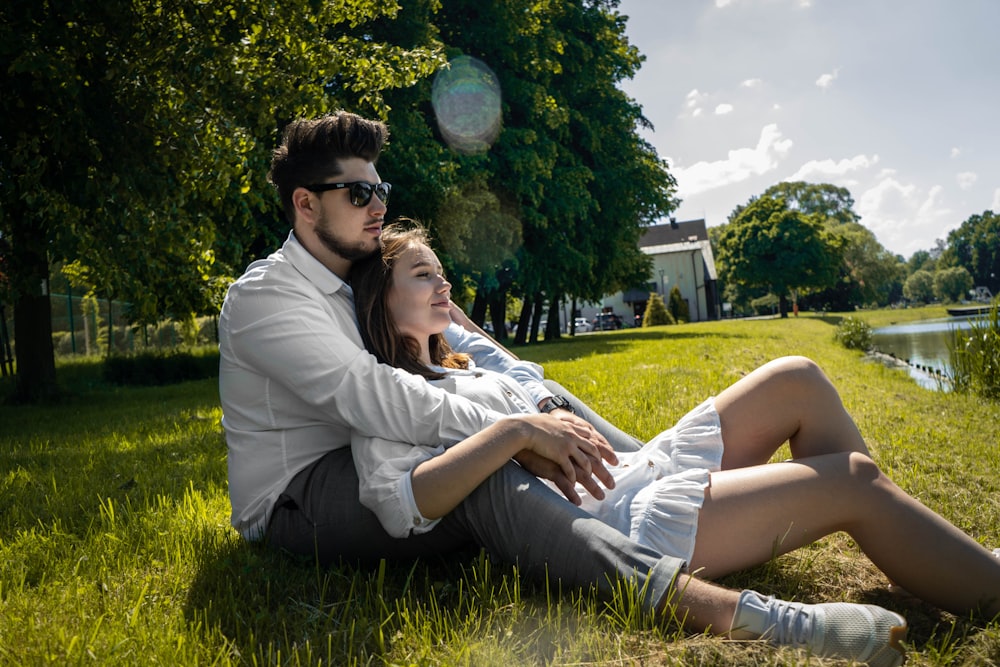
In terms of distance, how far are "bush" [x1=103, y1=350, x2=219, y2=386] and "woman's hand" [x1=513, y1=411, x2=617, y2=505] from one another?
15.6 m

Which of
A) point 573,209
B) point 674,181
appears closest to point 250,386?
point 573,209

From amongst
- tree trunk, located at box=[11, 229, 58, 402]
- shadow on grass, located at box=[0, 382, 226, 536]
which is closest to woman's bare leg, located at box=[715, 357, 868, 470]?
shadow on grass, located at box=[0, 382, 226, 536]

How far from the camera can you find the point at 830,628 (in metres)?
1.98

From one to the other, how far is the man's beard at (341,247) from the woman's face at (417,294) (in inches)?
5.6

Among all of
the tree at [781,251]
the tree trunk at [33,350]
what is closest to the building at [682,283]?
the tree at [781,251]

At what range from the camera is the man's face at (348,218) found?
2902 millimetres

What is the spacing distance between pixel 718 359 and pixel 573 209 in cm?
1016

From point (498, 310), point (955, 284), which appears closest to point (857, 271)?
point (955, 284)

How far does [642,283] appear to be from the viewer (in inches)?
1394

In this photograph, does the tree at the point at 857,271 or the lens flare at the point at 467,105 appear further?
the tree at the point at 857,271

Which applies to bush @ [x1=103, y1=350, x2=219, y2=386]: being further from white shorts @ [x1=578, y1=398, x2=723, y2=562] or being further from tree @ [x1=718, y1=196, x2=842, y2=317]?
tree @ [x1=718, y1=196, x2=842, y2=317]

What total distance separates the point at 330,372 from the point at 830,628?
5.73 ft

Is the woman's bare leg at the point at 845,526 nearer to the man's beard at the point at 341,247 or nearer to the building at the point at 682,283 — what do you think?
the man's beard at the point at 341,247

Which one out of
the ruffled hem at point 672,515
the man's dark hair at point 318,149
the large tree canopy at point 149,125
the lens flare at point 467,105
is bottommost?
the ruffled hem at point 672,515
